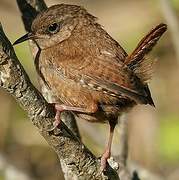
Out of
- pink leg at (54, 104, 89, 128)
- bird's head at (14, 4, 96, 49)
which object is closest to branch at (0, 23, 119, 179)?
pink leg at (54, 104, 89, 128)

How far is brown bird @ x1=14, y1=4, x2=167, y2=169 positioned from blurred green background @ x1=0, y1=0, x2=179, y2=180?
1289 mm

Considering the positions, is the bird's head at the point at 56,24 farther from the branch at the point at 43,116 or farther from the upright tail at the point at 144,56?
the branch at the point at 43,116

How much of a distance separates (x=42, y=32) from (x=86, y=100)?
648 millimetres

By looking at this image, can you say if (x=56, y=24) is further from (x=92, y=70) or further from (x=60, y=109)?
(x=60, y=109)

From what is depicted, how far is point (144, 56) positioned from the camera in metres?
4.77

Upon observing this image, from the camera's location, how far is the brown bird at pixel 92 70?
4.54 m

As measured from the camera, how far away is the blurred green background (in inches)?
281

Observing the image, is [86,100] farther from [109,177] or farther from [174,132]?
[174,132]

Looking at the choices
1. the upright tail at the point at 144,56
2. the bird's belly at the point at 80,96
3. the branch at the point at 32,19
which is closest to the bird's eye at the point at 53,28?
the branch at the point at 32,19

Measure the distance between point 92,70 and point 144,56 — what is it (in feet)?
1.35

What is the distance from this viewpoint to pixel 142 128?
786 centimetres

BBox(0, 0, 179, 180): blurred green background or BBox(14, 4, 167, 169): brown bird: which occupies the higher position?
BBox(14, 4, 167, 169): brown bird

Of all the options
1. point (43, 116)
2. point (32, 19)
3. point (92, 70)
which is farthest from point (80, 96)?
point (32, 19)

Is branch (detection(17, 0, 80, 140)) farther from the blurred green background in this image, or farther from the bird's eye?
the blurred green background
